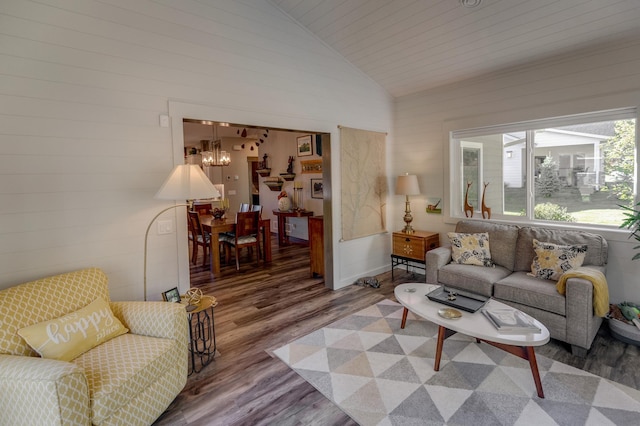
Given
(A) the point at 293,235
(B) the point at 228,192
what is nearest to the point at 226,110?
(A) the point at 293,235

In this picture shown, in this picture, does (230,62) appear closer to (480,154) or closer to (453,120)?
(453,120)

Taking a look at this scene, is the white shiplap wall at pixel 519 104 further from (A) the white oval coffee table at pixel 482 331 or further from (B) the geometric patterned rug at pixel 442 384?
(A) the white oval coffee table at pixel 482 331

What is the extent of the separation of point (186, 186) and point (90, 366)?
1290mm

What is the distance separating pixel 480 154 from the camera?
4270mm

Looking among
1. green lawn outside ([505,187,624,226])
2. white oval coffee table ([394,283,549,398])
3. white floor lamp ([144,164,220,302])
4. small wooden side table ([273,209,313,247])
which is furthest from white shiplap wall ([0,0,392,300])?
small wooden side table ([273,209,313,247])

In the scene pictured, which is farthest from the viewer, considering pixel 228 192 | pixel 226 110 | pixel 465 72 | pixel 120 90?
pixel 228 192

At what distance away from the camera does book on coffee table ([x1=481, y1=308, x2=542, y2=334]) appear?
214 cm

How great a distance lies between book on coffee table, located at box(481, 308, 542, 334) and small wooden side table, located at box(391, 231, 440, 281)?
1.91 metres

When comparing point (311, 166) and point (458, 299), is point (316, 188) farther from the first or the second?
point (458, 299)

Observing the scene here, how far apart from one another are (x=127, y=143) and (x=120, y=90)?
423mm

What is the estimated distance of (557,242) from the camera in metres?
3.26

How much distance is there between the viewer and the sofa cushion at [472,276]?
126 inches

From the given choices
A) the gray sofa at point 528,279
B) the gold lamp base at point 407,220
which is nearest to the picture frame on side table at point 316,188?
the gold lamp base at point 407,220

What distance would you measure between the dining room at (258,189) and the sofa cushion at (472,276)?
68.8 inches
